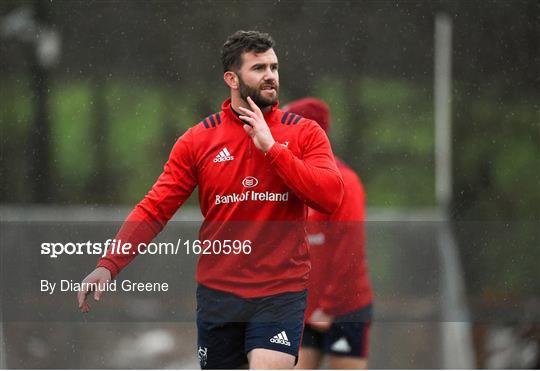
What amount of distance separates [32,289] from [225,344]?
1.24 meters

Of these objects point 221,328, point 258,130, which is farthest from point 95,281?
point 258,130

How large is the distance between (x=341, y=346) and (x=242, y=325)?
1.06m

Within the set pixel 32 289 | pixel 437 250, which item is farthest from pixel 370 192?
pixel 32 289

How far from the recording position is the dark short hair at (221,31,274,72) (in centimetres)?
287

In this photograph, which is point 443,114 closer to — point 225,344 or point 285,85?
point 285,85

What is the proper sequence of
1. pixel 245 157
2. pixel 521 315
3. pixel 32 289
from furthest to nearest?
1. pixel 521 315
2. pixel 32 289
3. pixel 245 157

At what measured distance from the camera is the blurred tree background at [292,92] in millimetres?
4316

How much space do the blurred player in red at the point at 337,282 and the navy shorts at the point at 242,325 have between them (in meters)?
0.71

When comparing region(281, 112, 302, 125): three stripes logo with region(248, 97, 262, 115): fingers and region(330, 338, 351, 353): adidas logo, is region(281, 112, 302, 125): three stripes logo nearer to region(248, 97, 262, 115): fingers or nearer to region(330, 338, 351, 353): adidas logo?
region(248, 97, 262, 115): fingers

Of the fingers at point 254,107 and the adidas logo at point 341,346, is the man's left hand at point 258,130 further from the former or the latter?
the adidas logo at point 341,346

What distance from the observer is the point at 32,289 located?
13.0 ft

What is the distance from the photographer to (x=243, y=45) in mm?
2875

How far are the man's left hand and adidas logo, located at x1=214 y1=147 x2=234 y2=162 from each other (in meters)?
0.18
